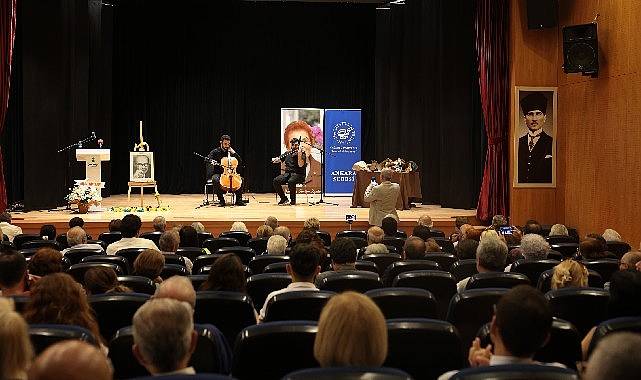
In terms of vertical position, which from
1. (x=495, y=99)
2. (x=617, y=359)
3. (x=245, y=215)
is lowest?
(x=245, y=215)

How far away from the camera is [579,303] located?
4.36 m

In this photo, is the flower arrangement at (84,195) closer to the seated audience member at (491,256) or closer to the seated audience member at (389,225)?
the seated audience member at (389,225)

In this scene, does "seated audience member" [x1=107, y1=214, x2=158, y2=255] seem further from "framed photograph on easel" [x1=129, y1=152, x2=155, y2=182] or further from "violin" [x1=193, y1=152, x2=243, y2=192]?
"framed photograph on easel" [x1=129, y1=152, x2=155, y2=182]

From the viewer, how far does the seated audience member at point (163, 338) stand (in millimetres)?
2678

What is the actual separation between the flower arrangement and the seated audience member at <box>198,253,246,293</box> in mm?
10687

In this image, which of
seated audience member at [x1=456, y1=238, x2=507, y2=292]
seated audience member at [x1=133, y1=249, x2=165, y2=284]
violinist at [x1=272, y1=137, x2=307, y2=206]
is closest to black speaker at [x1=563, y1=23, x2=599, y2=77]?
seated audience member at [x1=456, y1=238, x2=507, y2=292]

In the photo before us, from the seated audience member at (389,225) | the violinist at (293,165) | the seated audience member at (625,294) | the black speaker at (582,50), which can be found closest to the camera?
the seated audience member at (625,294)

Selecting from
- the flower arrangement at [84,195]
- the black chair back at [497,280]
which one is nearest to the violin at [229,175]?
the flower arrangement at [84,195]

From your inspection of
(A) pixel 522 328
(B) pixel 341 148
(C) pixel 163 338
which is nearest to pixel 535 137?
(B) pixel 341 148

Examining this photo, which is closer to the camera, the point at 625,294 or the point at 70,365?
the point at 70,365

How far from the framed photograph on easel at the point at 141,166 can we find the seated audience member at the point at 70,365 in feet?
46.4

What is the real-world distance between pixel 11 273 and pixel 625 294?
340 cm

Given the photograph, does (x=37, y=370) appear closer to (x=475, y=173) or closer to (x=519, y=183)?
(x=519, y=183)

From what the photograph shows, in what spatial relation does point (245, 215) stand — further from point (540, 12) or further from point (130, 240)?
point (130, 240)
